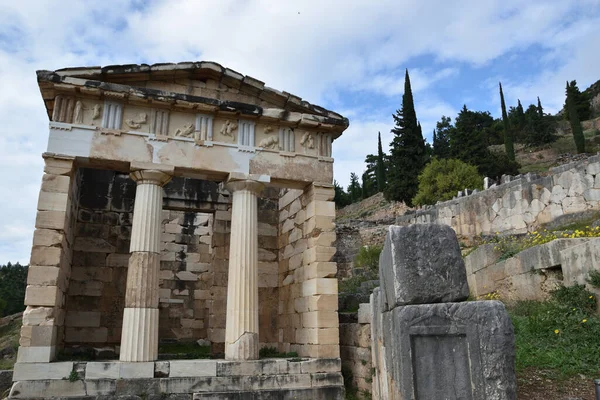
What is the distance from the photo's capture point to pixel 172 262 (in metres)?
13.9

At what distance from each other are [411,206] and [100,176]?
2598 centimetres

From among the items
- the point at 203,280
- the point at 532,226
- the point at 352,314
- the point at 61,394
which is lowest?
the point at 61,394

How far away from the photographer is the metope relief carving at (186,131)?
1027cm

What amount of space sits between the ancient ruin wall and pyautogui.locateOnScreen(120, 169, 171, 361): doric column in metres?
11.5

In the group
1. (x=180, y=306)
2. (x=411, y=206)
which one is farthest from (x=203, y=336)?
(x=411, y=206)

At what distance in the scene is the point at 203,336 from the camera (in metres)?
13.3

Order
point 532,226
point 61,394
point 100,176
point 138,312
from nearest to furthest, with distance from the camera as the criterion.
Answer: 1. point 61,394
2. point 138,312
3. point 100,176
4. point 532,226

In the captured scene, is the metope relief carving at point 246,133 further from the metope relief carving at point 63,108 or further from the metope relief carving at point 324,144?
the metope relief carving at point 63,108

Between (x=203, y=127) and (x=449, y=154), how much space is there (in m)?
28.1

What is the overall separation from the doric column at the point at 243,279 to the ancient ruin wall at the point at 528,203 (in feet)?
31.9

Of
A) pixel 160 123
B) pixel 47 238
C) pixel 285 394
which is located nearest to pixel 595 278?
pixel 285 394

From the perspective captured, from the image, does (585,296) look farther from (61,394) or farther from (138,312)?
(61,394)

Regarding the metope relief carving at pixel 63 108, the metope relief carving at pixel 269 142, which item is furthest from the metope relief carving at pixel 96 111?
the metope relief carving at pixel 269 142

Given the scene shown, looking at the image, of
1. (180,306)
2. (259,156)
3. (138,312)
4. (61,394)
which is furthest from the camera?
(180,306)
